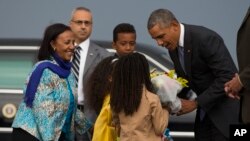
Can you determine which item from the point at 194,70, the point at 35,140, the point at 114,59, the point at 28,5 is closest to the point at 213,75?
the point at 194,70

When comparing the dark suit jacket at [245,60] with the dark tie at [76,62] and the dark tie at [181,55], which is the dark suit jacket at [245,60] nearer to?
the dark tie at [181,55]

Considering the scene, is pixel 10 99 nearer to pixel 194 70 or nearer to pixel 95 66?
pixel 95 66

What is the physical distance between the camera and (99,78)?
30.9 ft

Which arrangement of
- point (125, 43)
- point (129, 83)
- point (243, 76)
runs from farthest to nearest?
point (125, 43)
point (129, 83)
point (243, 76)

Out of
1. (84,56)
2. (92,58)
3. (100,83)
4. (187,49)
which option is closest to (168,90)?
(187,49)

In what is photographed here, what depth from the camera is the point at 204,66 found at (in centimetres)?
934

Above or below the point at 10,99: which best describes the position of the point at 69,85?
above

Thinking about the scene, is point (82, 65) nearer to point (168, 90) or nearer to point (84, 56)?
point (84, 56)

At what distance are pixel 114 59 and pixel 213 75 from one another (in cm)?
78

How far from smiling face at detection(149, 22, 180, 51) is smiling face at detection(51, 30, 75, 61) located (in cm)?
63

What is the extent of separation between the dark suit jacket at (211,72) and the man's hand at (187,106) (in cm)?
6

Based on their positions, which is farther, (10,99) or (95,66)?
(10,99)

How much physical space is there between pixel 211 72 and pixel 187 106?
34cm

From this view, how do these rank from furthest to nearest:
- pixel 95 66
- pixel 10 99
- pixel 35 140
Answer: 1. pixel 10 99
2. pixel 95 66
3. pixel 35 140
